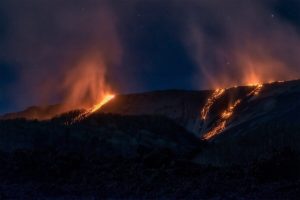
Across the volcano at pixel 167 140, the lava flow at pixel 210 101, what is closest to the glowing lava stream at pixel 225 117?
the volcano at pixel 167 140

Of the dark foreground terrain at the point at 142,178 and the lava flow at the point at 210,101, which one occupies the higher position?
the lava flow at the point at 210,101

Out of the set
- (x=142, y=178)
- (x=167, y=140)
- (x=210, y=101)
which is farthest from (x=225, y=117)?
(x=142, y=178)

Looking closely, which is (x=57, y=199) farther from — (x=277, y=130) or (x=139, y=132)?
(x=139, y=132)

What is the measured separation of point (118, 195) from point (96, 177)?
2.75 meters

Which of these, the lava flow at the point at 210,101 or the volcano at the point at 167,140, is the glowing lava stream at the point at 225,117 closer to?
the volcano at the point at 167,140

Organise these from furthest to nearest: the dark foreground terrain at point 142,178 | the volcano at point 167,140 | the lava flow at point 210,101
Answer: the lava flow at point 210,101 → the volcano at point 167,140 → the dark foreground terrain at point 142,178

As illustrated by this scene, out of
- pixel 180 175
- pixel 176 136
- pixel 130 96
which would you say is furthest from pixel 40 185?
pixel 130 96

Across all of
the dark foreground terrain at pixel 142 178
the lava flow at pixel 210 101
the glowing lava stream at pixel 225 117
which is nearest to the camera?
the dark foreground terrain at pixel 142 178

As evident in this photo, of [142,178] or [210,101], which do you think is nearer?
[142,178]

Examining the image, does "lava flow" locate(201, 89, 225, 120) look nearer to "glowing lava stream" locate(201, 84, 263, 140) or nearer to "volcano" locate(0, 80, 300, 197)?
"glowing lava stream" locate(201, 84, 263, 140)

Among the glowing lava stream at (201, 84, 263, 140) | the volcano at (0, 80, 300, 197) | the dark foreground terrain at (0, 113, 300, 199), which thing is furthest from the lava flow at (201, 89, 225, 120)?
the dark foreground terrain at (0, 113, 300, 199)

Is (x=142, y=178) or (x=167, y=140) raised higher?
(x=167, y=140)

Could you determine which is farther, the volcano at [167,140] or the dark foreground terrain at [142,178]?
the volcano at [167,140]

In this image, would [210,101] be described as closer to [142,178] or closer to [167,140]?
[167,140]
